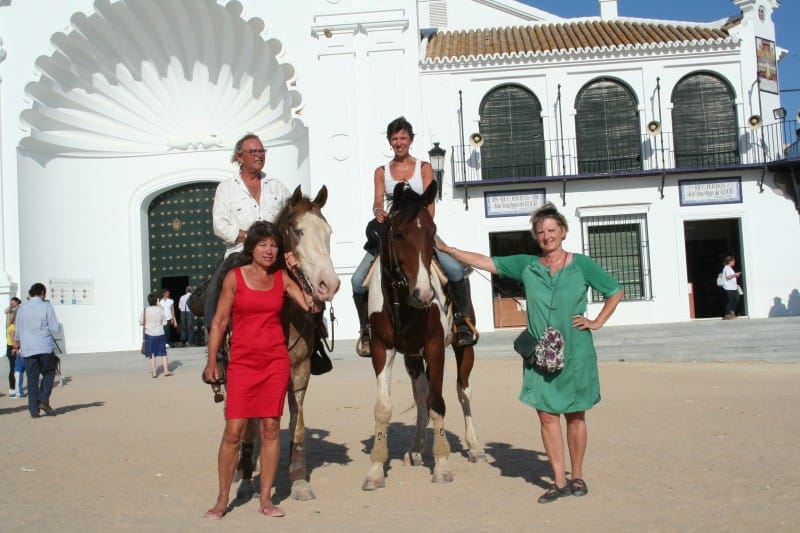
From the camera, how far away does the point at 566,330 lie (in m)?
5.40

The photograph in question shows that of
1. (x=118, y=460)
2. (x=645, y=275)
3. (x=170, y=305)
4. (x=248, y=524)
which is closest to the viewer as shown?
(x=248, y=524)

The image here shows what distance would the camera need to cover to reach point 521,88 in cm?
2369

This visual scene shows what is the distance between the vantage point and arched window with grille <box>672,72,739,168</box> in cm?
2342

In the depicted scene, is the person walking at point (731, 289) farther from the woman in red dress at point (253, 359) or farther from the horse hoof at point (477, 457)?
the woman in red dress at point (253, 359)

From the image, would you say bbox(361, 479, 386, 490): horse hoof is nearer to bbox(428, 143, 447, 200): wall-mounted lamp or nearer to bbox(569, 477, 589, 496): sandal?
bbox(569, 477, 589, 496): sandal

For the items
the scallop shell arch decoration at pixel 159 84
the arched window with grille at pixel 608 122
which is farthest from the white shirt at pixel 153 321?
the arched window with grille at pixel 608 122

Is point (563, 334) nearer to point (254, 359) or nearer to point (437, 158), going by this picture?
point (254, 359)

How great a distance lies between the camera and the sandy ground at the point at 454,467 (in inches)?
199

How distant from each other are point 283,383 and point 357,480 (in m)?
1.51

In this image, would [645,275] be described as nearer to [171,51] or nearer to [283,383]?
[171,51]

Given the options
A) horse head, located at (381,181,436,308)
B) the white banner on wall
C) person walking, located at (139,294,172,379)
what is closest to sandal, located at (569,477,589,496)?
horse head, located at (381,181,436,308)

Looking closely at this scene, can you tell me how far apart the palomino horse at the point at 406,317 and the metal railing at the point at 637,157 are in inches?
667

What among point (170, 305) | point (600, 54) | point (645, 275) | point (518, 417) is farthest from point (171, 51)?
point (518, 417)

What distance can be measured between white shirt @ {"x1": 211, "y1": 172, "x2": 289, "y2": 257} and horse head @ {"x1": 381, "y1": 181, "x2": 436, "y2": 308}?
3.19 feet
